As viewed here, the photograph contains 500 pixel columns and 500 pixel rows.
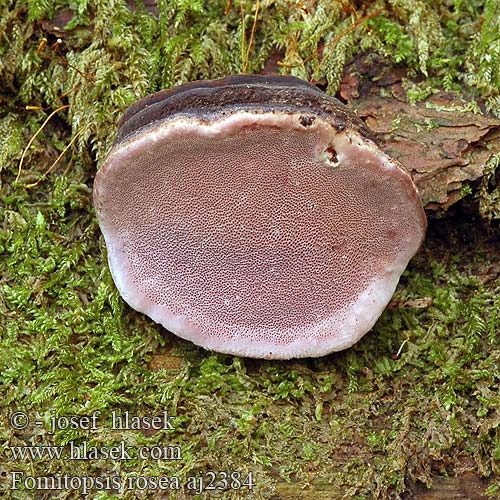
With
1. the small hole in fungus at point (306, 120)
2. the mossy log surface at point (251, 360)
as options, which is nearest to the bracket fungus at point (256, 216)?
the small hole in fungus at point (306, 120)

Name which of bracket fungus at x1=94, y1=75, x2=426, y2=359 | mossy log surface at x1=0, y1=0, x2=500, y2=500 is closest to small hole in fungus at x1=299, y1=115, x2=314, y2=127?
bracket fungus at x1=94, y1=75, x2=426, y2=359

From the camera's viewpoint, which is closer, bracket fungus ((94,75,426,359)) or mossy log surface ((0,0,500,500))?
bracket fungus ((94,75,426,359))

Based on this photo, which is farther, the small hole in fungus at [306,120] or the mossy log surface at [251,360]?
the mossy log surface at [251,360]

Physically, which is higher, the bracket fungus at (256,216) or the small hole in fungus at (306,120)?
the small hole in fungus at (306,120)

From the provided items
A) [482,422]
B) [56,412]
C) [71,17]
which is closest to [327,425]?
[482,422]

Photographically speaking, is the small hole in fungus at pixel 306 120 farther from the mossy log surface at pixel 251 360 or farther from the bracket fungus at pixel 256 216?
the mossy log surface at pixel 251 360

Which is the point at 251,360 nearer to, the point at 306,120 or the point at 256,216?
the point at 256,216

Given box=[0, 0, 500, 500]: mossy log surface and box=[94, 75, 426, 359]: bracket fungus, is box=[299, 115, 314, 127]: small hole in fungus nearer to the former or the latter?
box=[94, 75, 426, 359]: bracket fungus
